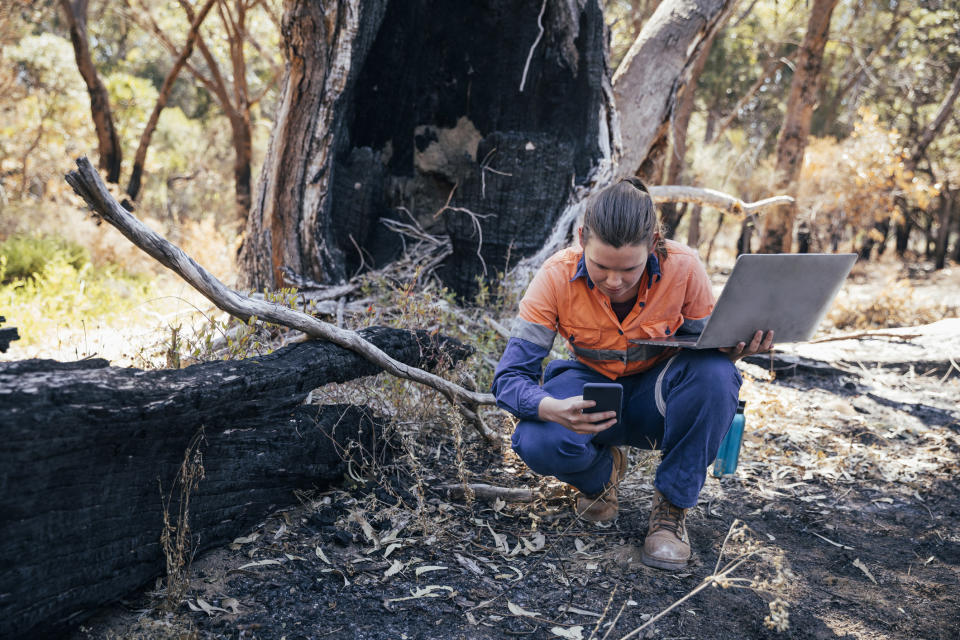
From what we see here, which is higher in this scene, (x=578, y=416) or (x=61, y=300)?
(x=578, y=416)

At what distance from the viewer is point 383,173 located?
17.1 feet

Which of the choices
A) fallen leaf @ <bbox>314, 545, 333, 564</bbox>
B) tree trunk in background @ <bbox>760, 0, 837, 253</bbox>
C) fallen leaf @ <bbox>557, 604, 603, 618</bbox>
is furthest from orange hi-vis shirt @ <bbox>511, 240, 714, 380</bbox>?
tree trunk in background @ <bbox>760, 0, 837, 253</bbox>

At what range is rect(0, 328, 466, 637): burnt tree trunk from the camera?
184cm

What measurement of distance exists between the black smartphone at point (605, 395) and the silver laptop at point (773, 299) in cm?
33

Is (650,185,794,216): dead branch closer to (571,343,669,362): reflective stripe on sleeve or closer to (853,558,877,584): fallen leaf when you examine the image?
(571,343,669,362): reflective stripe on sleeve

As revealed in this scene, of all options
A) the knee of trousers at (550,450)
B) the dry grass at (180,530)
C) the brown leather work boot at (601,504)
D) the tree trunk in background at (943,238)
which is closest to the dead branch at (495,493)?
the brown leather work boot at (601,504)

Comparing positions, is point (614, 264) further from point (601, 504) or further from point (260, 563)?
point (260, 563)

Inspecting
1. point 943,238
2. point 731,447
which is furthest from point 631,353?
point 943,238

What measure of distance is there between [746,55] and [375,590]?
18675 mm

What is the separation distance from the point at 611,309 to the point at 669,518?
836 millimetres

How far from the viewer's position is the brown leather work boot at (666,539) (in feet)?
8.70

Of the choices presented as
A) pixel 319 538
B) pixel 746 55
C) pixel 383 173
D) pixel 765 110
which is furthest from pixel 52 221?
pixel 765 110

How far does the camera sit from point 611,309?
280cm

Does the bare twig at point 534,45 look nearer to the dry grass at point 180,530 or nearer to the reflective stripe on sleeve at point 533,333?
the reflective stripe on sleeve at point 533,333
